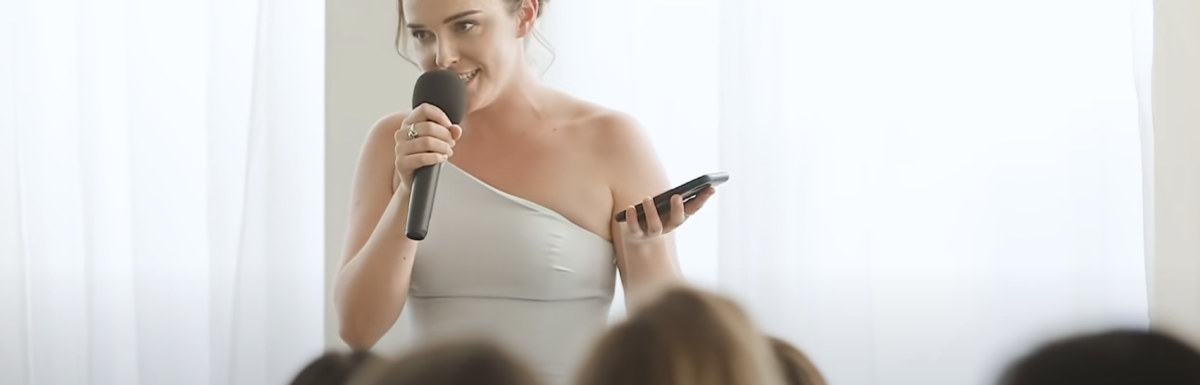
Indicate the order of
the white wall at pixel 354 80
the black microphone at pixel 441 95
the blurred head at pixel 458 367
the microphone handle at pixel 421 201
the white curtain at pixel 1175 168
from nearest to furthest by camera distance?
the blurred head at pixel 458 367 < the microphone handle at pixel 421 201 < the black microphone at pixel 441 95 < the white curtain at pixel 1175 168 < the white wall at pixel 354 80

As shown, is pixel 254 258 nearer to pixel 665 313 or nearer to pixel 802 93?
pixel 802 93

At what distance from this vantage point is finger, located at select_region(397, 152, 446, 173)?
1159mm

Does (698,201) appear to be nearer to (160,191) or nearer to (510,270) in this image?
(510,270)

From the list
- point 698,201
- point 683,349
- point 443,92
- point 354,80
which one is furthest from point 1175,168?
point 683,349

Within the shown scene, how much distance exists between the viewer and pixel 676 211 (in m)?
1.23

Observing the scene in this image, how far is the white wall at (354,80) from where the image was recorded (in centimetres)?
205

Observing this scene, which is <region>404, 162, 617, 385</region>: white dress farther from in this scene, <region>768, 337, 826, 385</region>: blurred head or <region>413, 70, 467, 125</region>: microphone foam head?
<region>768, 337, 826, 385</region>: blurred head

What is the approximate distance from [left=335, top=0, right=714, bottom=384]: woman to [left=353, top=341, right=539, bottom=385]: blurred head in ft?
2.21

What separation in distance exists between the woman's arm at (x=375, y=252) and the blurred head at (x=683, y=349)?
676mm

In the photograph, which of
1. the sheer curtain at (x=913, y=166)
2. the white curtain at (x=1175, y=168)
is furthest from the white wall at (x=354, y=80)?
the white curtain at (x=1175, y=168)

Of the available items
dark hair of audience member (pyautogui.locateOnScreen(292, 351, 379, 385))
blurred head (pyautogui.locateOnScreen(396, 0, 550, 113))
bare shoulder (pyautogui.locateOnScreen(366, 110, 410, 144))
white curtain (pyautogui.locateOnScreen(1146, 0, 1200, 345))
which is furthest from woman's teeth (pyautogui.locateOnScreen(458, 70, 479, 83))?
white curtain (pyautogui.locateOnScreen(1146, 0, 1200, 345))

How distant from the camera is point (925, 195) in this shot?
6.14ft

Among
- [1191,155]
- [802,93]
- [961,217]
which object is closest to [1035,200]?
[961,217]

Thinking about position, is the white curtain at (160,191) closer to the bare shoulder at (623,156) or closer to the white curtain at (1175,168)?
the bare shoulder at (623,156)
